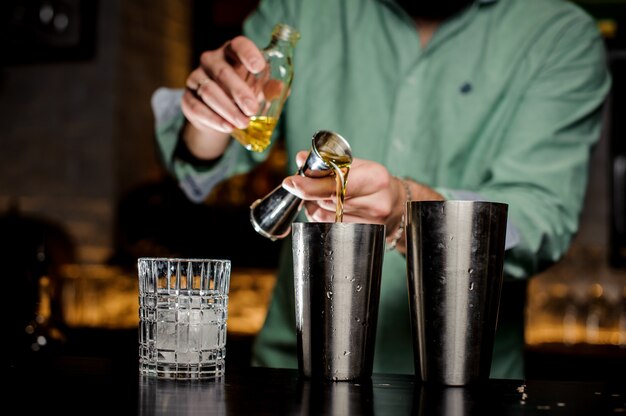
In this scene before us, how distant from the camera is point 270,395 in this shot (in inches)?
31.9

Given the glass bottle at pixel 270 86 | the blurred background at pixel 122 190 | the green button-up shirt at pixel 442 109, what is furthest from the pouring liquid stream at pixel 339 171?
the blurred background at pixel 122 190

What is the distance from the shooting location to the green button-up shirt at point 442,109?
160 cm

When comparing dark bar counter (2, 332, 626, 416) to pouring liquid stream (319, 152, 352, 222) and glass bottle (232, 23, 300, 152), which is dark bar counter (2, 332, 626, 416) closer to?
pouring liquid stream (319, 152, 352, 222)

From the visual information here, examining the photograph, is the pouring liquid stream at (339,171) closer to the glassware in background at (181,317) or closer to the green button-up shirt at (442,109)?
the glassware in background at (181,317)

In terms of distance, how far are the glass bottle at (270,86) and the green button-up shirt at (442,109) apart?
0.29 meters

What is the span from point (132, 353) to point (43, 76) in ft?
4.26

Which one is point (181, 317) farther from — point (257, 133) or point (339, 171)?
point (257, 133)

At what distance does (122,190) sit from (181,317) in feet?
9.61

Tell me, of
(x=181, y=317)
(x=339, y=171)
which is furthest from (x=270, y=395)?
(x=339, y=171)

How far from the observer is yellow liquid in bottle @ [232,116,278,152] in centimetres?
137

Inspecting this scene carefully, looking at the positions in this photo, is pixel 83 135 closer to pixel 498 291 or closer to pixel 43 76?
pixel 43 76

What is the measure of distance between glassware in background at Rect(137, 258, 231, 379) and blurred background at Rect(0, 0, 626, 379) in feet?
8.53

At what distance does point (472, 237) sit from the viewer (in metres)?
0.90

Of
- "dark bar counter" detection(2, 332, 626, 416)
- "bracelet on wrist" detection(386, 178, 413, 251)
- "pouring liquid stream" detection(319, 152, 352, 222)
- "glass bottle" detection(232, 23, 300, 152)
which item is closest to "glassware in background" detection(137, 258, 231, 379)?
"dark bar counter" detection(2, 332, 626, 416)
